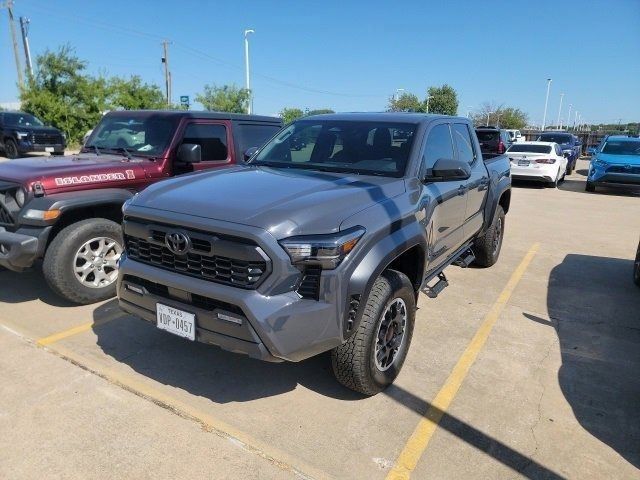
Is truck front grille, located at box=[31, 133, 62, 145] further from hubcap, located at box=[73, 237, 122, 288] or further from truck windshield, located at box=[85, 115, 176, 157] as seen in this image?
hubcap, located at box=[73, 237, 122, 288]

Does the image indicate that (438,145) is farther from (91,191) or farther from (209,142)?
(91,191)

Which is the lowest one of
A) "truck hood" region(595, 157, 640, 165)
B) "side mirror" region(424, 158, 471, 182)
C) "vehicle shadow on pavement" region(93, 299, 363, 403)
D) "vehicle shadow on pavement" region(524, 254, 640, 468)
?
"vehicle shadow on pavement" region(524, 254, 640, 468)

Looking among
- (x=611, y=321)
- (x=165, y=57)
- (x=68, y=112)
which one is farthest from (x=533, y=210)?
(x=165, y=57)

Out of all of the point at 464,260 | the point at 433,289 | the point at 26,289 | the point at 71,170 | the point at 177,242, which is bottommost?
the point at 26,289

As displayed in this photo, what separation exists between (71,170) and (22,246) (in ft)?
2.81

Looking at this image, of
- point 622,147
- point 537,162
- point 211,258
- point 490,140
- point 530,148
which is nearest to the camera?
point 211,258

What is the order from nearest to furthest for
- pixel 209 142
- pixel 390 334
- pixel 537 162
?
pixel 390 334 < pixel 209 142 < pixel 537 162

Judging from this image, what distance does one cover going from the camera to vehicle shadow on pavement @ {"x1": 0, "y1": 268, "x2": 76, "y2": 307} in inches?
187

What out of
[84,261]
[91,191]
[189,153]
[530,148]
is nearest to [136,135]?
[189,153]

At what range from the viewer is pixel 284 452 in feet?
8.95

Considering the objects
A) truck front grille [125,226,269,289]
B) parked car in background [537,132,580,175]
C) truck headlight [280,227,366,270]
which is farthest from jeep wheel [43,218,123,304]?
parked car in background [537,132,580,175]

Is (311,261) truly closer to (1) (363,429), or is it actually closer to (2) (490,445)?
(1) (363,429)

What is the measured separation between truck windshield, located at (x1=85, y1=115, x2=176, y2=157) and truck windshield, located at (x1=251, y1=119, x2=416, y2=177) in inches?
63.5

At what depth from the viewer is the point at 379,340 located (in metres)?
3.24
